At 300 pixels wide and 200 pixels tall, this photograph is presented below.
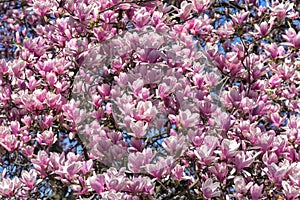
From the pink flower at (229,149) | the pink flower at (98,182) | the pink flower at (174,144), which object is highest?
the pink flower at (174,144)

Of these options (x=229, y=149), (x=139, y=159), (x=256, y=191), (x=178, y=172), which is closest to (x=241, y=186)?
(x=256, y=191)

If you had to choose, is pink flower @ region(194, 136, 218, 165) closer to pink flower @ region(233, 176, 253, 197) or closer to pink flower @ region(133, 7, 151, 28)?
pink flower @ region(233, 176, 253, 197)

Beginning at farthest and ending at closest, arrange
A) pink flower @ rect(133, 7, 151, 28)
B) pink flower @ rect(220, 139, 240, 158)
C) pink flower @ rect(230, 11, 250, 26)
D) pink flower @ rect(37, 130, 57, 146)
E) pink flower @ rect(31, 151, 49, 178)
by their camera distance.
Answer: pink flower @ rect(230, 11, 250, 26)
pink flower @ rect(133, 7, 151, 28)
pink flower @ rect(37, 130, 57, 146)
pink flower @ rect(31, 151, 49, 178)
pink flower @ rect(220, 139, 240, 158)

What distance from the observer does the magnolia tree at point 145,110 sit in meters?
2.55

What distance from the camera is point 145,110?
2.53 metres

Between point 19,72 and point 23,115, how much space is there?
28 cm

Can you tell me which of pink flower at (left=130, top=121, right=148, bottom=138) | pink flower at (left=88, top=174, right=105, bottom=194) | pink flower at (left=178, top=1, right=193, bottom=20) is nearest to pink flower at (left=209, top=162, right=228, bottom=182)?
pink flower at (left=130, top=121, right=148, bottom=138)

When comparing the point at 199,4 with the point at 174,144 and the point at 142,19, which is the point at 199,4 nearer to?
the point at 142,19

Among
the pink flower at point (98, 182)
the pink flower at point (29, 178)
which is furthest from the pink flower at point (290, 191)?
the pink flower at point (29, 178)

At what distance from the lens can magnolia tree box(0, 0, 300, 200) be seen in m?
2.55

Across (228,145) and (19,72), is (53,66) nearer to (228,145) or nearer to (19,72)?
(19,72)

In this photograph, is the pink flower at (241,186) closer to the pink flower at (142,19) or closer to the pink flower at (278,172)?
the pink flower at (278,172)

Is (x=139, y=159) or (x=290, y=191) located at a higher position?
(x=139, y=159)

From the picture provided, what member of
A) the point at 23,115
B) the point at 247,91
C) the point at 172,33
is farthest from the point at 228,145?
the point at 23,115
